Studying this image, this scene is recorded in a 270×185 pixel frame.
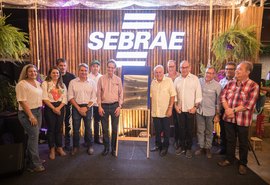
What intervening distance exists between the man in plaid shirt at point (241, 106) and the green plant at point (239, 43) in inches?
45.2

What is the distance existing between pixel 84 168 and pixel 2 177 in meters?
1.22

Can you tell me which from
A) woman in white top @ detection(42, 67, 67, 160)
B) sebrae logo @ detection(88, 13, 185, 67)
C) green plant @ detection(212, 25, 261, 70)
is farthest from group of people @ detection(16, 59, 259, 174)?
sebrae logo @ detection(88, 13, 185, 67)

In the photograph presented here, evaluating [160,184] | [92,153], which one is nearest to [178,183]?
[160,184]

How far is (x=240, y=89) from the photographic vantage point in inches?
147

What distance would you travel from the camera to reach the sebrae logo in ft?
18.6

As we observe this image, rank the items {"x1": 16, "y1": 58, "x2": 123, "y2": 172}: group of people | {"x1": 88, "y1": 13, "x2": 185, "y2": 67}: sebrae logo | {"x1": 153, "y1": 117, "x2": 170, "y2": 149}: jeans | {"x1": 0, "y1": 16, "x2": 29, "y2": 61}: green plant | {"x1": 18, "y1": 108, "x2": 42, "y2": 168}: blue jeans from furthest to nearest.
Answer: {"x1": 88, "y1": 13, "x2": 185, "y2": 67}: sebrae logo, {"x1": 153, "y1": 117, "x2": 170, "y2": 149}: jeans, {"x1": 0, "y1": 16, "x2": 29, "y2": 61}: green plant, {"x1": 16, "y1": 58, "x2": 123, "y2": 172}: group of people, {"x1": 18, "y1": 108, "x2": 42, "y2": 168}: blue jeans

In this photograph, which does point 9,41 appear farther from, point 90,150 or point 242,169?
point 242,169

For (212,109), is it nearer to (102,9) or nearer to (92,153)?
(92,153)

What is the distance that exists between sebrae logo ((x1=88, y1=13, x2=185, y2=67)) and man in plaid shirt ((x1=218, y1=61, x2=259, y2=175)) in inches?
87.4

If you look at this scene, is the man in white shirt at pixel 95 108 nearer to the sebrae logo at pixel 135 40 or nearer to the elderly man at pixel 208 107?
the sebrae logo at pixel 135 40

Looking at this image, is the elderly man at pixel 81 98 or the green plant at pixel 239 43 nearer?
the elderly man at pixel 81 98

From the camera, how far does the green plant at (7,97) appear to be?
4361 mm

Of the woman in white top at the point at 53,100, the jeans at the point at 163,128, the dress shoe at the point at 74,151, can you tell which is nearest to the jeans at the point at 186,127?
the jeans at the point at 163,128

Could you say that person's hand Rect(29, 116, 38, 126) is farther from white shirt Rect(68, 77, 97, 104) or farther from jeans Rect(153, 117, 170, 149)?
jeans Rect(153, 117, 170, 149)
